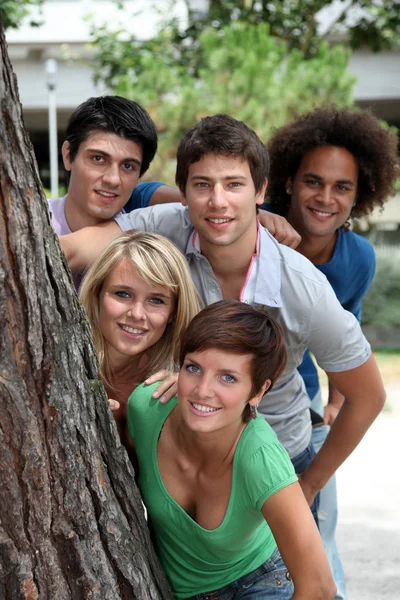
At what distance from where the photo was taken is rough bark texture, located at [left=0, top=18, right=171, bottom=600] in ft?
5.75

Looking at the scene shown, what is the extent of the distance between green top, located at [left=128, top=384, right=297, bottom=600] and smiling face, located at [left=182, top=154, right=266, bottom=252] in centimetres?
60

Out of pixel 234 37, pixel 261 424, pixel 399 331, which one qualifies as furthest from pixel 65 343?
pixel 399 331

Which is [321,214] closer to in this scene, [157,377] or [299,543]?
[157,377]

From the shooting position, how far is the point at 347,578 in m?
4.87

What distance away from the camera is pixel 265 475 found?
2223 mm

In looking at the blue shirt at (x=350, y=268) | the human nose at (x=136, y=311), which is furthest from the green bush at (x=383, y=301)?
the human nose at (x=136, y=311)

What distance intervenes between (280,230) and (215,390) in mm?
1064

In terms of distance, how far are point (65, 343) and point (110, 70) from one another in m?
11.9

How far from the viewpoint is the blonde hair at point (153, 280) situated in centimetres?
269

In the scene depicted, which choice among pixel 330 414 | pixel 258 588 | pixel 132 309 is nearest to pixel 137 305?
pixel 132 309

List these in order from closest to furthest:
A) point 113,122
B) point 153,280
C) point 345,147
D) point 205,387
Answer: point 205,387 < point 153,280 < point 113,122 < point 345,147

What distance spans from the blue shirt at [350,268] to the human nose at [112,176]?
3.26ft

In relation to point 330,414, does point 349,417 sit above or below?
above

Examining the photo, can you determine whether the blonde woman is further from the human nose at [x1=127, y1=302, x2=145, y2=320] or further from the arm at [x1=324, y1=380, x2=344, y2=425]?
the arm at [x1=324, y1=380, x2=344, y2=425]
